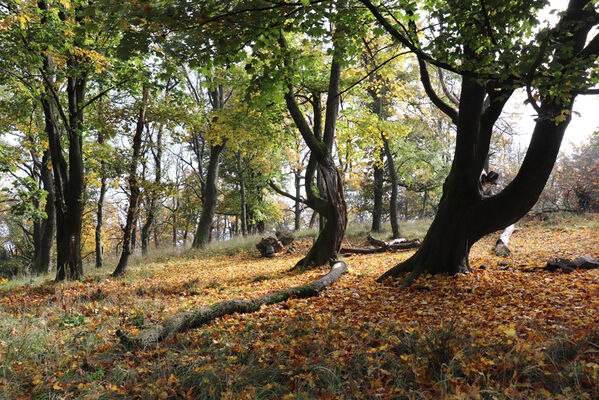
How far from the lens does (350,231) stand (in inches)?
661

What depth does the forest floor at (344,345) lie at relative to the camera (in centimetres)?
256

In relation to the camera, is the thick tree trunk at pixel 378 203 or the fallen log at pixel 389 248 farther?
the thick tree trunk at pixel 378 203

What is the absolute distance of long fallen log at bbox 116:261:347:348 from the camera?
3697mm

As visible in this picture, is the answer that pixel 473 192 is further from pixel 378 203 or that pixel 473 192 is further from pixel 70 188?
pixel 378 203

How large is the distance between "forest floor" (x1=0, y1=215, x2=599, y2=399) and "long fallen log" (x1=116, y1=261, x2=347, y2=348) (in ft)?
0.50

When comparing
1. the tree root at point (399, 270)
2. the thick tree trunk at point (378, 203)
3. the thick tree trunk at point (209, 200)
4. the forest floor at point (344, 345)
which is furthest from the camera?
the thick tree trunk at point (378, 203)

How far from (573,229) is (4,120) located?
72.1ft

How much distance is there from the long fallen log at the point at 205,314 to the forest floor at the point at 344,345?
0.50 ft

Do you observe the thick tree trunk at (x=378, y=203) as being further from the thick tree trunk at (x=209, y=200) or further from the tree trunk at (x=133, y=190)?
the tree trunk at (x=133, y=190)

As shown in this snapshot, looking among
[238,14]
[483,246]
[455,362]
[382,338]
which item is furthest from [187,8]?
[483,246]

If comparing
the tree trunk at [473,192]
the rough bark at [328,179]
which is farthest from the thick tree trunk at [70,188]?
the tree trunk at [473,192]

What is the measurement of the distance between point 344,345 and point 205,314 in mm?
2288

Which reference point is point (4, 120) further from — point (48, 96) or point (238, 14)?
point (238, 14)

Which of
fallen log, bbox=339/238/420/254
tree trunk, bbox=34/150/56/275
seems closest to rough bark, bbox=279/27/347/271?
fallen log, bbox=339/238/420/254
